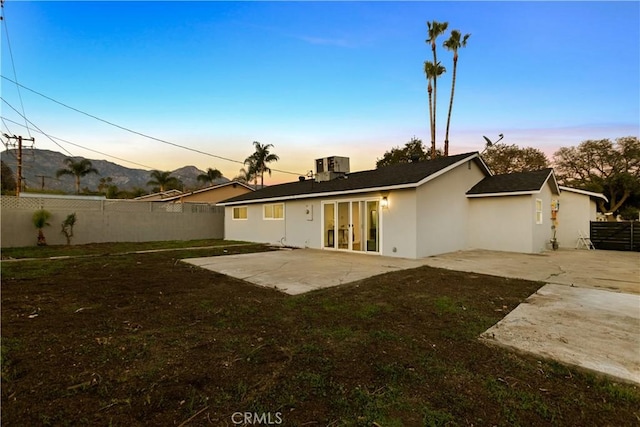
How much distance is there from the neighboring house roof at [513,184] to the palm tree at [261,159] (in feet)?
74.2

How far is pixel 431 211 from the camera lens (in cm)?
983

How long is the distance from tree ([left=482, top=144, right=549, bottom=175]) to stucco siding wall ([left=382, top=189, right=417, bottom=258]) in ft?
74.5

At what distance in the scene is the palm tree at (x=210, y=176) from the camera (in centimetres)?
3678

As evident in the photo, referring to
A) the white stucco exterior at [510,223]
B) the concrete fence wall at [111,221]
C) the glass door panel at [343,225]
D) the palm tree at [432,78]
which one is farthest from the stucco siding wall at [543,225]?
the concrete fence wall at [111,221]

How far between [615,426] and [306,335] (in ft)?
8.10

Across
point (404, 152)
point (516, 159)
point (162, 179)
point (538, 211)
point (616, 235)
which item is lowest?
point (616, 235)

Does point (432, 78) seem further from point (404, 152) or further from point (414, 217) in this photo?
point (414, 217)

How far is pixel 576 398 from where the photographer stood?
6.97 feet

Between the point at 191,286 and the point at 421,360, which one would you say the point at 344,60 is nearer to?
the point at 191,286

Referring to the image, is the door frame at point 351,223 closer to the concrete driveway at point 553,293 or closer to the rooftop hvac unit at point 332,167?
the concrete driveway at point 553,293

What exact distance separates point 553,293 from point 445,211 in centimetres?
572

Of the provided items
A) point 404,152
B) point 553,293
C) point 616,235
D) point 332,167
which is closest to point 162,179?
point 404,152

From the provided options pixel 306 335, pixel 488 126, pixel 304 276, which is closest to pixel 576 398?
pixel 306 335

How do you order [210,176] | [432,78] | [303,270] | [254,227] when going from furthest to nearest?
[210,176]
[432,78]
[254,227]
[303,270]
